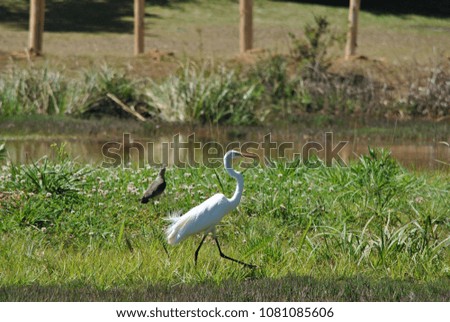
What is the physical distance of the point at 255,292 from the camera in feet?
23.2

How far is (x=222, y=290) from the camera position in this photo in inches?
283

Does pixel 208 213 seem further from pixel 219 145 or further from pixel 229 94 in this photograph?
pixel 229 94

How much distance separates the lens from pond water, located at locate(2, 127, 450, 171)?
618 inches

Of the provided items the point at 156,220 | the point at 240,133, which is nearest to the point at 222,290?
the point at 156,220

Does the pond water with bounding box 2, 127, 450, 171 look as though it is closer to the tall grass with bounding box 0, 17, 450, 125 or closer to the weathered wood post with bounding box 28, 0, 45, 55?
the tall grass with bounding box 0, 17, 450, 125

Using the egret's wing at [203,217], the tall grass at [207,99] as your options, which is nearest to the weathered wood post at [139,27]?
the tall grass at [207,99]

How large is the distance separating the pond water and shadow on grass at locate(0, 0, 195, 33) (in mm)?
20078

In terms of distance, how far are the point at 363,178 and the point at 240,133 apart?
7.14 metres

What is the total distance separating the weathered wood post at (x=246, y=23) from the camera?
84.1ft

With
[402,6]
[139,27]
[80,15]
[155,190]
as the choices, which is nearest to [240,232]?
[155,190]

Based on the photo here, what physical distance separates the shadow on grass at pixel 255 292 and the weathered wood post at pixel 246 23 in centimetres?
1859

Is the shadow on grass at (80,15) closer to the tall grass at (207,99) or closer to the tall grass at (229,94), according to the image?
the tall grass at (229,94)

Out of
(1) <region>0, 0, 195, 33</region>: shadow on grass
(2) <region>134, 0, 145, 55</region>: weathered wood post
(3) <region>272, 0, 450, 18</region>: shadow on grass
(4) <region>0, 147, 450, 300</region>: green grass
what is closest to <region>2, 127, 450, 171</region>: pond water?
(4) <region>0, 147, 450, 300</region>: green grass

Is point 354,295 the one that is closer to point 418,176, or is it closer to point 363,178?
point 363,178
